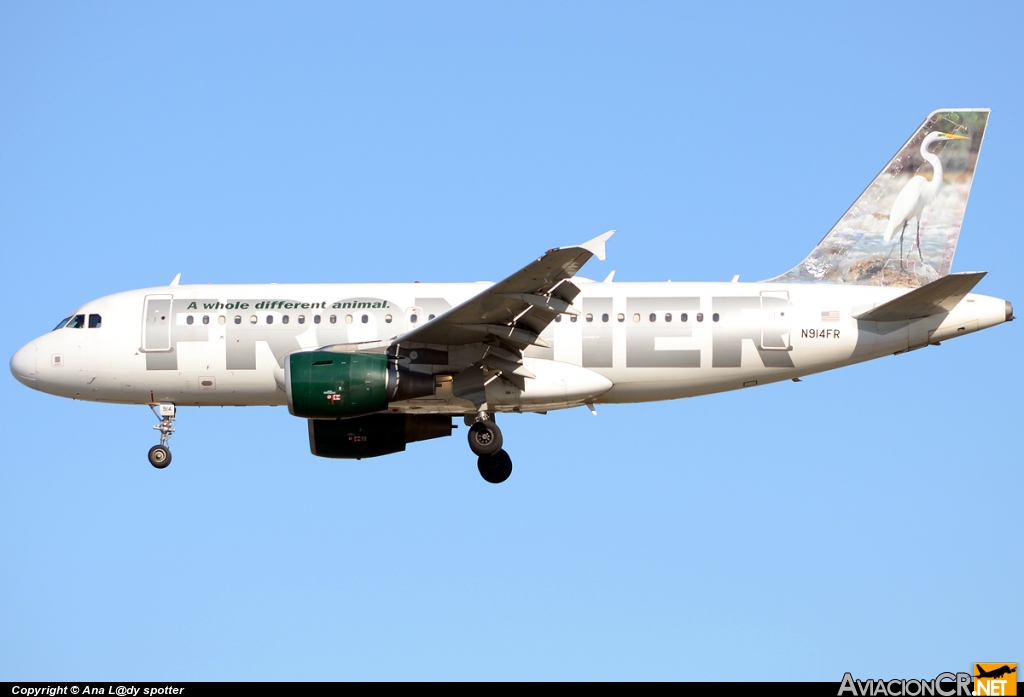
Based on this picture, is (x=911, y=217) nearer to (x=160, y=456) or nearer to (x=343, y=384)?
(x=343, y=384)

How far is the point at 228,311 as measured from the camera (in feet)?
113

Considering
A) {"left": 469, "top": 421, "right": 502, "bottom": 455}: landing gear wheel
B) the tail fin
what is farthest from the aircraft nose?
the tail fin

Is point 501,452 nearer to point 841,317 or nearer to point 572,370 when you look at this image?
point 572,370

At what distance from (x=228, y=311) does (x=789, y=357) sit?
12.4 metres

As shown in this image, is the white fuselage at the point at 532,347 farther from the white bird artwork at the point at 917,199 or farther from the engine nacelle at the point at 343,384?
the white bird artwork at the point at 917,199

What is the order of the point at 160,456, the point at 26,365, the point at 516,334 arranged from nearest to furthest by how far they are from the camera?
the point at 516,334 < the point at 160,456 < the point at 26,365

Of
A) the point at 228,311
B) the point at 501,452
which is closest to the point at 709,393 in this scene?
the point at 501,452

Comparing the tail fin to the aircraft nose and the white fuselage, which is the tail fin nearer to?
the white fuselage

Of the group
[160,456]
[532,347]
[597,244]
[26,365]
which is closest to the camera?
[597,244]

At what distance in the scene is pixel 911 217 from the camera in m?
34.8

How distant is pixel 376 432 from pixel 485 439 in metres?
2.95

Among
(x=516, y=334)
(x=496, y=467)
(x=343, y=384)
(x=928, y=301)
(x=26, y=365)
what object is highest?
(x=928, y=301)

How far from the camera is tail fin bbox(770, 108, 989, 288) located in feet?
113

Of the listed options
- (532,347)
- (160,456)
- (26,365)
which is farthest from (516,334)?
(26,365)
